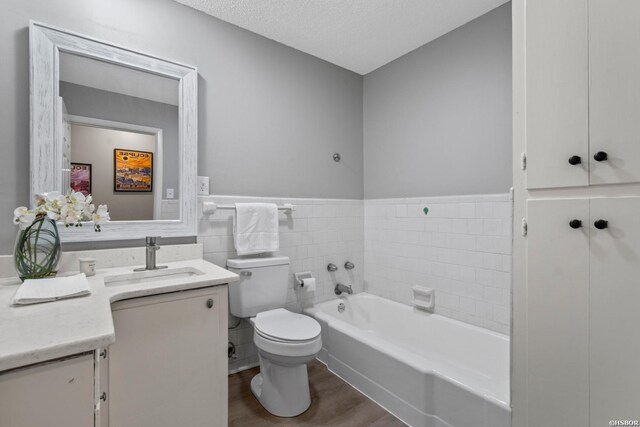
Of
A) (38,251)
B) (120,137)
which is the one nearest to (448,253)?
(120,137)

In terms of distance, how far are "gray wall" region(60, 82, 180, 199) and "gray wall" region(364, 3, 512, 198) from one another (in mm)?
1741

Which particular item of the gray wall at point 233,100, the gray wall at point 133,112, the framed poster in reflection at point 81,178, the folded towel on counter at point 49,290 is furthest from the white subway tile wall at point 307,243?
the folded towel on counter at point 49,290

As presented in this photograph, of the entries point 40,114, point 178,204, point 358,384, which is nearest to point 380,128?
point 178,204

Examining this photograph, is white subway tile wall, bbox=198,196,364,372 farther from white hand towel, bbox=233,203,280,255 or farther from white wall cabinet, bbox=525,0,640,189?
white wall cabinet, bbox=525,0,640,189

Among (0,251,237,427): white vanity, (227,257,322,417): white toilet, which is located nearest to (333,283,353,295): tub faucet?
(227,257,322,417): white toilet

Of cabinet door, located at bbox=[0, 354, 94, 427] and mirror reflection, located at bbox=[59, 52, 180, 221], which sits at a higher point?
mirror reflection, located at bbox=[59, 52, 180, 221]

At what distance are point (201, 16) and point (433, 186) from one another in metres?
2.05

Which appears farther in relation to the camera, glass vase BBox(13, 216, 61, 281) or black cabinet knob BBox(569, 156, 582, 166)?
glass vase BBox(13, 216, 61, 281)

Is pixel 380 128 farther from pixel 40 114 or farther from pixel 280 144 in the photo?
pixel 40 114

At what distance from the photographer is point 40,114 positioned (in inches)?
58.9

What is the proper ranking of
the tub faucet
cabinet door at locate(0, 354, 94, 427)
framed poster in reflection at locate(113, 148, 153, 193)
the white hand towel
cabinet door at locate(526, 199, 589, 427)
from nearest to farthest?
cabinet door at locate(0, 354, 94, 427) → cabinet door at locate(526, 199, 589, 427) → framed poster in reflection at locate(113, 148, 153, 193) → the white hand towel → the tub faucet

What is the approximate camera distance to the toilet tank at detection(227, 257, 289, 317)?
201cm

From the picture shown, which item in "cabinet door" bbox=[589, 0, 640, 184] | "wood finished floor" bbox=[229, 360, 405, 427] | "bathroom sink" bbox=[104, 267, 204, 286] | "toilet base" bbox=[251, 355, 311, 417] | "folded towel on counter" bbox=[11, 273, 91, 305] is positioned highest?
"cabinet door" bbox=[589, 0, 640, 184]

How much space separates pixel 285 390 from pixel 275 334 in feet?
1.17
